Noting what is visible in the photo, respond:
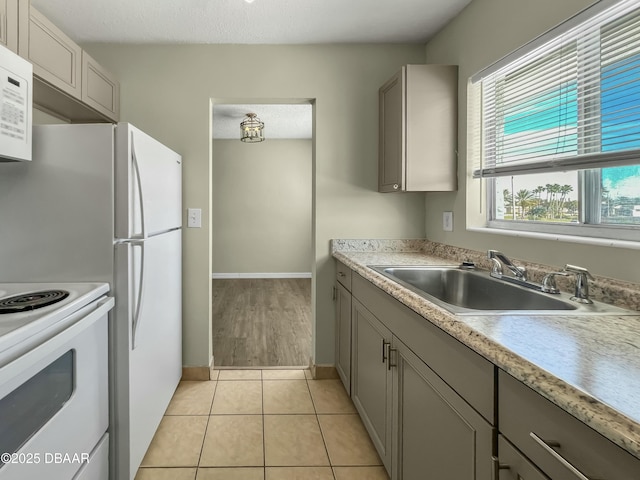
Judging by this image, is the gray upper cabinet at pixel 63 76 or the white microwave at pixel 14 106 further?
the gray upper cabinet at pixel 63 76

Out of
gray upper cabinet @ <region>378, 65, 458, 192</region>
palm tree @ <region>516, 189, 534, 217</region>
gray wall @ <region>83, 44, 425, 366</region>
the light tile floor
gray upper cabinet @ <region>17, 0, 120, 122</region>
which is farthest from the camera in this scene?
gray wall @ <region>83, 44, 425, 366</region>

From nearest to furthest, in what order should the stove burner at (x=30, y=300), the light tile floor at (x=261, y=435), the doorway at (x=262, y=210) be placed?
the stove burner at (x=30, y=300) < the light tile floor at (x=261, y=435) < the doorway at (x=262, y=210)

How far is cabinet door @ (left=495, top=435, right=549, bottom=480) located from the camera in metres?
0.75

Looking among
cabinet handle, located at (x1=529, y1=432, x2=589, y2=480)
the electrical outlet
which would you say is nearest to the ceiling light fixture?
the electrical outlet

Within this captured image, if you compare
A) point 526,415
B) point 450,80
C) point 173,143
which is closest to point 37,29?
point 173,143

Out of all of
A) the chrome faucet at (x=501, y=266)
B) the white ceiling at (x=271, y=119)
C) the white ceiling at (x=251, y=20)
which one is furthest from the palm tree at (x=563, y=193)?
the white ceiling at (x=271, y=119)

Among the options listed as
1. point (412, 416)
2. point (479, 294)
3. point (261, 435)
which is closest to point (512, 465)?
point (412, 416)

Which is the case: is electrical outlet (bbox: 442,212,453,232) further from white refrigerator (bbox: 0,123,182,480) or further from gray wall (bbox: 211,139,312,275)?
gray wall (bbox: 211,139,312,275)

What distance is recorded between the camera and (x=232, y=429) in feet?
7.07

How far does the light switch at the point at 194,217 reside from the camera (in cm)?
274

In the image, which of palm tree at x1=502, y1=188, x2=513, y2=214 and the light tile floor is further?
palm tree at x1=502, y1=188, x2=513, y2=214

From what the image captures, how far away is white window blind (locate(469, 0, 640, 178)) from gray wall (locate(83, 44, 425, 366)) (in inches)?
32.6

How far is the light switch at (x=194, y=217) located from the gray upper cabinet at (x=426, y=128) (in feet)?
4.47

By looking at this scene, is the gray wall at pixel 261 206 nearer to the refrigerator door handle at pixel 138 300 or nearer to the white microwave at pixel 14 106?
the refrigerator door handle at pixel 138 300
